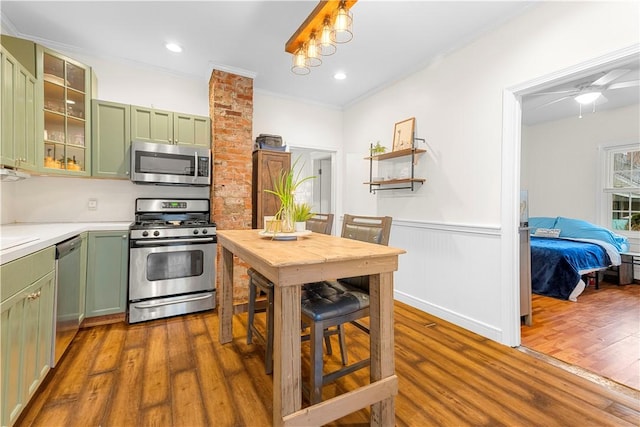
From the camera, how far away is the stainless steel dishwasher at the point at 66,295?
1.86 metres

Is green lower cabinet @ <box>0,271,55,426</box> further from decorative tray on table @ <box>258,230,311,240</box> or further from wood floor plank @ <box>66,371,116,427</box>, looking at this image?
decorative tray on table @ <box>258,230,311,240</box>

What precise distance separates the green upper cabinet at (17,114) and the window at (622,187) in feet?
23.7

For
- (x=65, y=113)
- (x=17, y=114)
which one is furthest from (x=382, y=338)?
(x=65, y=113)

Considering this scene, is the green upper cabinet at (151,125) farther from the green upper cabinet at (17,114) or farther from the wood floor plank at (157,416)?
the wood floor plank at (157,416)

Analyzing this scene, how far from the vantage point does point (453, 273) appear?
111 inches

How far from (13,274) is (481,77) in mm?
3467

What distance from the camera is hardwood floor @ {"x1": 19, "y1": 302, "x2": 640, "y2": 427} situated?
1536mm

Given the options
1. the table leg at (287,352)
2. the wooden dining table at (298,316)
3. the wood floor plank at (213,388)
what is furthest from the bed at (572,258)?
the wood floor plank at (213,388)

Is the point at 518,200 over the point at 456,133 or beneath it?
beneath

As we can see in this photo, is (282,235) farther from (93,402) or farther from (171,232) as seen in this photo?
(171,232)

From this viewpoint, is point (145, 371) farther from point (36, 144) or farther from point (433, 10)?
point (433, 10)

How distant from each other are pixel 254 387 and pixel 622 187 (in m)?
6.16

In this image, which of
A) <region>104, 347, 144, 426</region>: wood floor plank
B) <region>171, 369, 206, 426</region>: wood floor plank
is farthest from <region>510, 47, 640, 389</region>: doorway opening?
<region>104, 347, 144, 426</region>: wood floor plank

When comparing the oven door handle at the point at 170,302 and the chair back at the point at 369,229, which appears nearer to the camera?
the chair back at the point at 369,229
